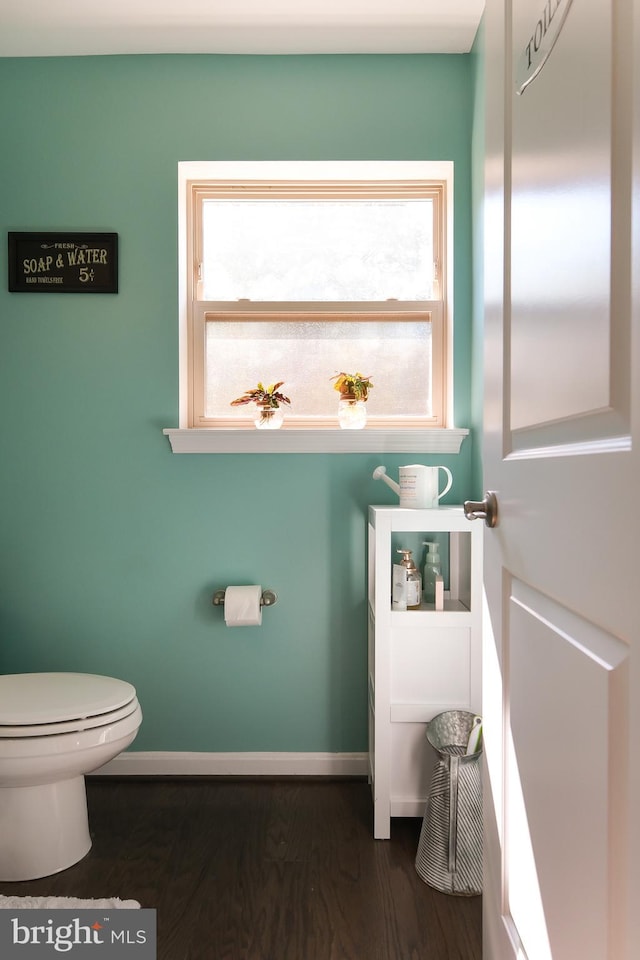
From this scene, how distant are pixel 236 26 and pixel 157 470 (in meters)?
1.42

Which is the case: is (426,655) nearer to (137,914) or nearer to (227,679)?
(227,679)

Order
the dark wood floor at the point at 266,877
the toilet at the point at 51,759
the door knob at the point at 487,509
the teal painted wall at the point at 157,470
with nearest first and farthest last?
the door knob at the point at 487,509 < the dark wood floor at the point at 266,877 < the toilet at the point at 51,759 < the teal painted wall at the point at 157,470

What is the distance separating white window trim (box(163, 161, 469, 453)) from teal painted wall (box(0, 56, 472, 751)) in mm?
37

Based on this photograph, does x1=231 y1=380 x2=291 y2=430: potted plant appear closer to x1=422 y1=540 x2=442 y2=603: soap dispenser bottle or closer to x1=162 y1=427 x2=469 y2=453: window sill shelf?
x1=162 y1=427 x2=469 y2=453: window sill shelf

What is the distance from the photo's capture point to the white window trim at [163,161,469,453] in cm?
227

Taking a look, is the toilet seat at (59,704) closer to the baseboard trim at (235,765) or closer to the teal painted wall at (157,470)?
the teal painted wall at (157,470)

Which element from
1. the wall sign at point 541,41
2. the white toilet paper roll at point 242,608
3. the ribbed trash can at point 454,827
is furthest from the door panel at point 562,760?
the white toilet paper roll at point 242,608

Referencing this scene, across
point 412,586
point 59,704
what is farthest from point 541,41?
point 59,704

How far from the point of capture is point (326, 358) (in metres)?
2.45

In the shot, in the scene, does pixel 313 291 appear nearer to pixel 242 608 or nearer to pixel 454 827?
pixel 242 608

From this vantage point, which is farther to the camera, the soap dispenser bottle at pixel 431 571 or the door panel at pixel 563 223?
the soap dispenser bottle at pixel 431 571

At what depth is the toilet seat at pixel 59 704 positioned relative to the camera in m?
1.68

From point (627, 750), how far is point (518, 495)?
396 millimetres

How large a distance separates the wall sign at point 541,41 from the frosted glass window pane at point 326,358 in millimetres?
1489
